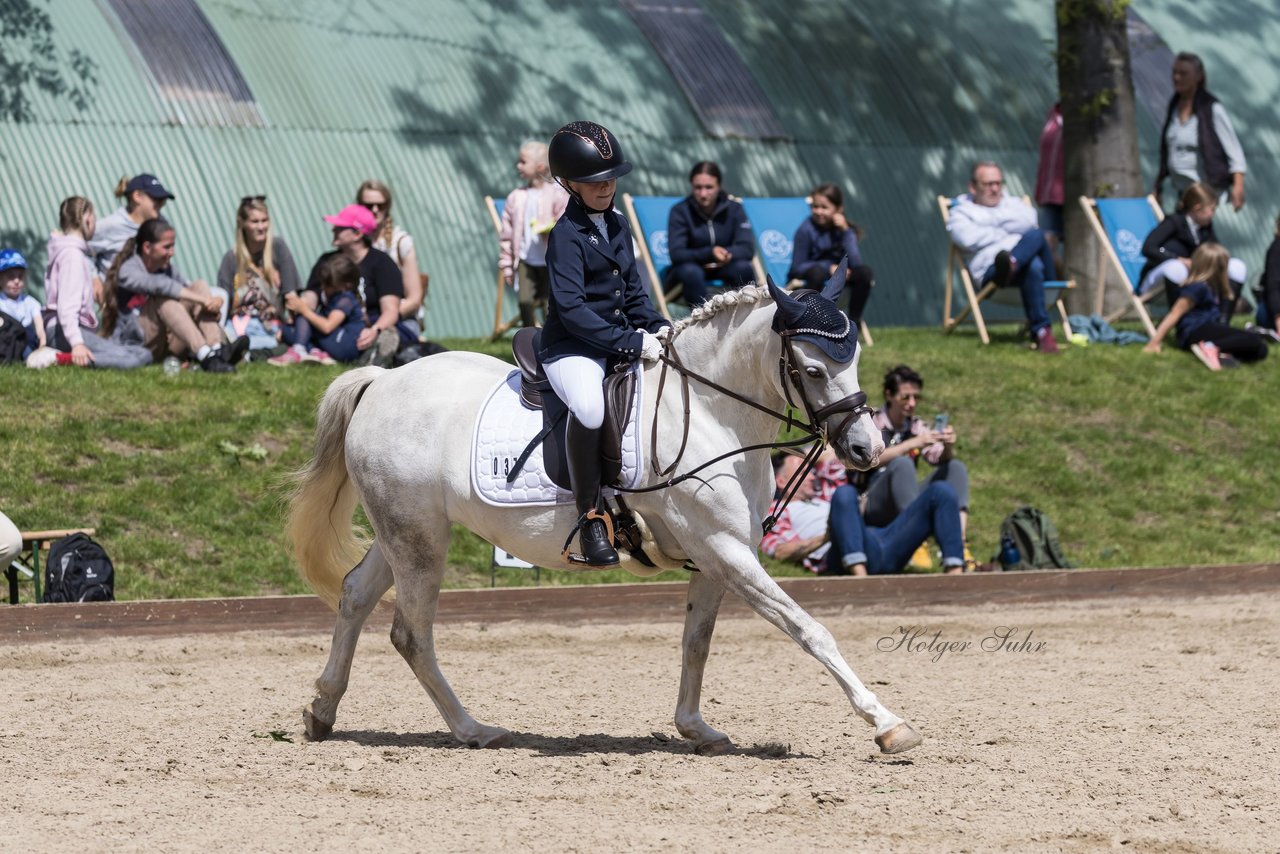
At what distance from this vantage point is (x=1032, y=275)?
14.7 meters

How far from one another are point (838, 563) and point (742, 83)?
29.2 ft

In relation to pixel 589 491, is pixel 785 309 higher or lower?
higher

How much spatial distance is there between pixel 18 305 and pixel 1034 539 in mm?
6764

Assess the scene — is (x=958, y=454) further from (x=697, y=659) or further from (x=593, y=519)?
(x=593, y=519)

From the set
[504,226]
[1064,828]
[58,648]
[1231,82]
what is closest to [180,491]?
Answer: [58,648]

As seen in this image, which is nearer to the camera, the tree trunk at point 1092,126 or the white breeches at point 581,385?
the white breeches at point 581,385

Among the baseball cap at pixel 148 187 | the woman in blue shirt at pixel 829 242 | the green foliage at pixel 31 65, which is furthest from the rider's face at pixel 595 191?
the green foliage at pixel 31 65

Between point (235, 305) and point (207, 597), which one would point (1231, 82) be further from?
point (207, 597)

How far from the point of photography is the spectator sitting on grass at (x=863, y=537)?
10.4m

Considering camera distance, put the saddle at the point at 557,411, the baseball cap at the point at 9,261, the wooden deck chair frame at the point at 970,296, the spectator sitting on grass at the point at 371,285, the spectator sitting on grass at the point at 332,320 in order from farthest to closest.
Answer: the wooden deck chair frame at the point at 970,296 → the spectator sitting on grass at the point at 332,320 → the spectator sitting on grass at the point at 371,285 → the baseball cap at the point at 9,261 → the saddle at the point at 557,411

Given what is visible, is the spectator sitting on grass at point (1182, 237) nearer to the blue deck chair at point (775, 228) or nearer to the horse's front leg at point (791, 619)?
the blue deck chair at point (775, 228)

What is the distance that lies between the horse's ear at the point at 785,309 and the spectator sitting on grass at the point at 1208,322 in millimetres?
9133

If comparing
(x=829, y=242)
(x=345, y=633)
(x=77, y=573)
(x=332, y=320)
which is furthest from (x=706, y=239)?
(x=345, y=633)

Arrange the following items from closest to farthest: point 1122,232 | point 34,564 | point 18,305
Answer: point 34,564 → point 18,305 → point 1122,232
